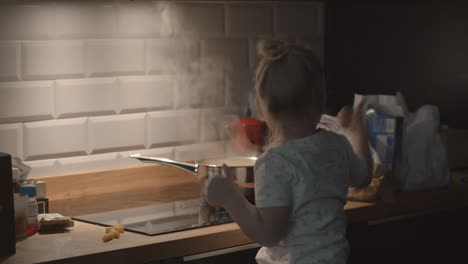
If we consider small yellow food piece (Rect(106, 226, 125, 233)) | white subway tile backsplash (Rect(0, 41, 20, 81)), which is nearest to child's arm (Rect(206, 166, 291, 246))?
small yellow food piece (Rect(106, 226, 125, 233))

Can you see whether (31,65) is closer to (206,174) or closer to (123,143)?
(123,143)

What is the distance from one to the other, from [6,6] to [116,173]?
59 cm

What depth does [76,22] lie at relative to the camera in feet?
7.10

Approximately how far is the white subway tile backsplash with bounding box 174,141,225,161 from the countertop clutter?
0.23ft

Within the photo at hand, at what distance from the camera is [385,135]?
2.16 m

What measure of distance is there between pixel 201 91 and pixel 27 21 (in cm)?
64

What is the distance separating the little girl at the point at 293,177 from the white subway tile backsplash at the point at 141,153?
2.65 ft

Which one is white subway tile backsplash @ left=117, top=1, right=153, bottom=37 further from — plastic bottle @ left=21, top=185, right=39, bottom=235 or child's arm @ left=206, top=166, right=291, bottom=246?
child's arm @ left=206, top=166, right=291, bottom=246

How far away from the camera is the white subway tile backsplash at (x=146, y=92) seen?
230 centimetres

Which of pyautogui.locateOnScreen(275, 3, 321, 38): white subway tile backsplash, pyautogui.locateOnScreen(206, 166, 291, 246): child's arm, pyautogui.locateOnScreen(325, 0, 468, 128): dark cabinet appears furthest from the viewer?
pyautogui.locateOnScreen(275, 3, 321, 38): white subway tile backsplash

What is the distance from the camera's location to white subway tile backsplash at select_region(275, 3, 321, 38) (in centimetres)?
269

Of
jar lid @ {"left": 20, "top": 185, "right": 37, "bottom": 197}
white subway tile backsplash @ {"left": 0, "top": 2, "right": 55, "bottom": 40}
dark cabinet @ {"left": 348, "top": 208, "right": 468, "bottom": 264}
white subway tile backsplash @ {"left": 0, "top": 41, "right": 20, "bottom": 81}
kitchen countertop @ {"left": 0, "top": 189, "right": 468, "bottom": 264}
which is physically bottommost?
dark cabinet @ {"left": 348, "top": 208, "right": 468, "bottom": 264}

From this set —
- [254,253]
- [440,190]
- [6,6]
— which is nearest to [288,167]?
[254,253]

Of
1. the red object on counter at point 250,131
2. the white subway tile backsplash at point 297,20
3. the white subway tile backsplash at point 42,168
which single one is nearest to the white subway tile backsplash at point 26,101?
the white subway tile backsplash at point 42,168
